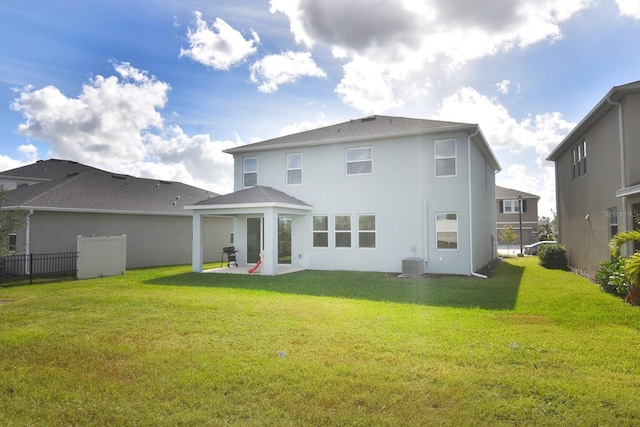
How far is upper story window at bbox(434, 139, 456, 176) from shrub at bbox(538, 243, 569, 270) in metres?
7.44

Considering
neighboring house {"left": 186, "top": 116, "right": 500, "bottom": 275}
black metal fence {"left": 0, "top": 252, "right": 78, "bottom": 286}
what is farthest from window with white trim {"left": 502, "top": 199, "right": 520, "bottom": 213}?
black metal fence {"left": 0, "top": 252, "right": 78, "bottom": 286}

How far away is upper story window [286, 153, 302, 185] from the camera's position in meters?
17.0

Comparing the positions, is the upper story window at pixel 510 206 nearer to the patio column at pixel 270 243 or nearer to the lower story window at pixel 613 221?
the lower story window at pixel 613 221

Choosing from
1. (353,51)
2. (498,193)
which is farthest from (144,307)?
(498,193)

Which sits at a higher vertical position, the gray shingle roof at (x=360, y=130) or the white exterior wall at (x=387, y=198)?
the gray shingle roof at (x=360, y=130)

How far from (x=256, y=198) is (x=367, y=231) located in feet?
15.0

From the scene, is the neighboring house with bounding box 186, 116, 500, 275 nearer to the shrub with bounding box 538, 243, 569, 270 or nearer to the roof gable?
the shrub with bounding box 538, 243, 569, 270

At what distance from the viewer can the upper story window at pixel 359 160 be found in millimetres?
15656

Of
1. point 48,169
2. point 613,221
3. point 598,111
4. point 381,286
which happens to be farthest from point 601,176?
point 48,169

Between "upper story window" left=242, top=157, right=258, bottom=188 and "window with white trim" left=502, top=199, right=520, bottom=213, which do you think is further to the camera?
"window with white trim" left=502, top=199, right=520, bottom=213

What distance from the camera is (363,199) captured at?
15609mm

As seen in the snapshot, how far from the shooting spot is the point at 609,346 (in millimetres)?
5676

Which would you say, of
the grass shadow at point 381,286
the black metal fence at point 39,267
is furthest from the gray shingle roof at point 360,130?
the black metal fence at point 39,267

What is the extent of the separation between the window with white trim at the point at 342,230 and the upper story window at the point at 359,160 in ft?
6.23
